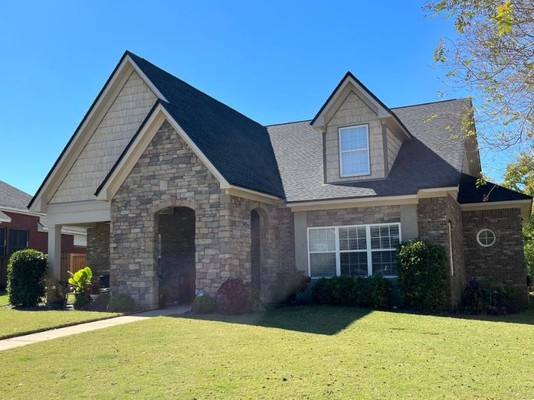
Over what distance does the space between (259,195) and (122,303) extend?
17.0ft

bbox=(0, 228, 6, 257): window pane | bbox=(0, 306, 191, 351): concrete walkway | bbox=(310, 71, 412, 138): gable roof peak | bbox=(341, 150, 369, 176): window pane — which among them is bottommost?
bbox=(0, 306, 191, 351): concrete walkway

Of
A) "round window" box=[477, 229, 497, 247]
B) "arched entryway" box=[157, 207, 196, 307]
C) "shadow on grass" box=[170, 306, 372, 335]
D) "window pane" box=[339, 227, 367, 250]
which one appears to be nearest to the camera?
"shadow on grass" box=[170, 306, 372, 335]

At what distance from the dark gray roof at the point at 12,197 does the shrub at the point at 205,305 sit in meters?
18.9

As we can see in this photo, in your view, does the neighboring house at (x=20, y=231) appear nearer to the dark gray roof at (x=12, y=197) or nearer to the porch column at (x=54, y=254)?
the dark gray roof at (x=12, y=197)

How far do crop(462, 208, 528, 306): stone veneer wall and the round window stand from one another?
0.36ft

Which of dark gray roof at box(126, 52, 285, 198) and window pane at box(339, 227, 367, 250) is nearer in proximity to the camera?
dark gray roof at box(126, 52, 285, 198)

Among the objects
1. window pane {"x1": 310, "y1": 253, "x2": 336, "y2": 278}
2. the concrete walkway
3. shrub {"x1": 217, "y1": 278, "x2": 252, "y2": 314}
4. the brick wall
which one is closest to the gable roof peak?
the brick wall

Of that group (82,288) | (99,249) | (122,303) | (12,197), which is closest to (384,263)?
(122,303)

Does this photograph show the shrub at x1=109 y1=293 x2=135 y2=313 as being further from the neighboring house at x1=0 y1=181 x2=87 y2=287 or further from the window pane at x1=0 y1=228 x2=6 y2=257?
the window pane at x1=0 y1=228 x2=6 y2=257

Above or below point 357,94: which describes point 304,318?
below

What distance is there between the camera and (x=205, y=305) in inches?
531

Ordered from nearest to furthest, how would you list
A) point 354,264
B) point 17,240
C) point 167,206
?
1. point 167,206
2. point 354,264
3. point 17,240

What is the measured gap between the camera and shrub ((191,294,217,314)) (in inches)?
530

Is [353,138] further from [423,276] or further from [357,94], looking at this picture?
[423,276]
